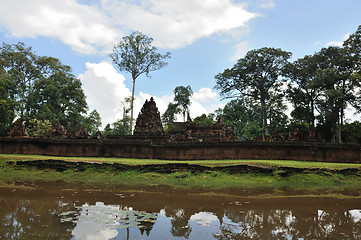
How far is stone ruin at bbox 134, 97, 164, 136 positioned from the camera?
2244 centimetres

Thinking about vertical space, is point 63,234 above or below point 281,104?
below

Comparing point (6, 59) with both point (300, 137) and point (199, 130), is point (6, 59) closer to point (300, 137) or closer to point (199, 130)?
point (199, 130)

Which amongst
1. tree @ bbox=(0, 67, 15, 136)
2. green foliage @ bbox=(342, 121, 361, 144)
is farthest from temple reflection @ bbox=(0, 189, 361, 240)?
green foliage @ bbox=(342, 121, 361, 144)

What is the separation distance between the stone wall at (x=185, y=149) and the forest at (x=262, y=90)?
13415 millimetres

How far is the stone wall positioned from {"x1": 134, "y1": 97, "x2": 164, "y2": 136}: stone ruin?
8042 mm

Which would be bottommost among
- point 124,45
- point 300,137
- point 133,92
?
point 300,137

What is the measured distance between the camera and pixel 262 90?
132 ft

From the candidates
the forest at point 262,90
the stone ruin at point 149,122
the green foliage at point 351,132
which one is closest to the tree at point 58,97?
the forest at point 262,90

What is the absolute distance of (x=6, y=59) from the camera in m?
34.5

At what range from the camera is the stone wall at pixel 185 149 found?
12391 millimetres

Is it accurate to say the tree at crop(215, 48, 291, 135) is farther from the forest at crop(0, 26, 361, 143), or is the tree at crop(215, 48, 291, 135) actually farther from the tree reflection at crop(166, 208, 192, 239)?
the tree reflection at crop(166, 208, 192, 239)

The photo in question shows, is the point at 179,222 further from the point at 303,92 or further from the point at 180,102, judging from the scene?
the point at 180,102

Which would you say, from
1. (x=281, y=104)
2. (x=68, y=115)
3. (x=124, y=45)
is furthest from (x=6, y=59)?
(x=281, y=104)

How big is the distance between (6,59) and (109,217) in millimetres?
39737
